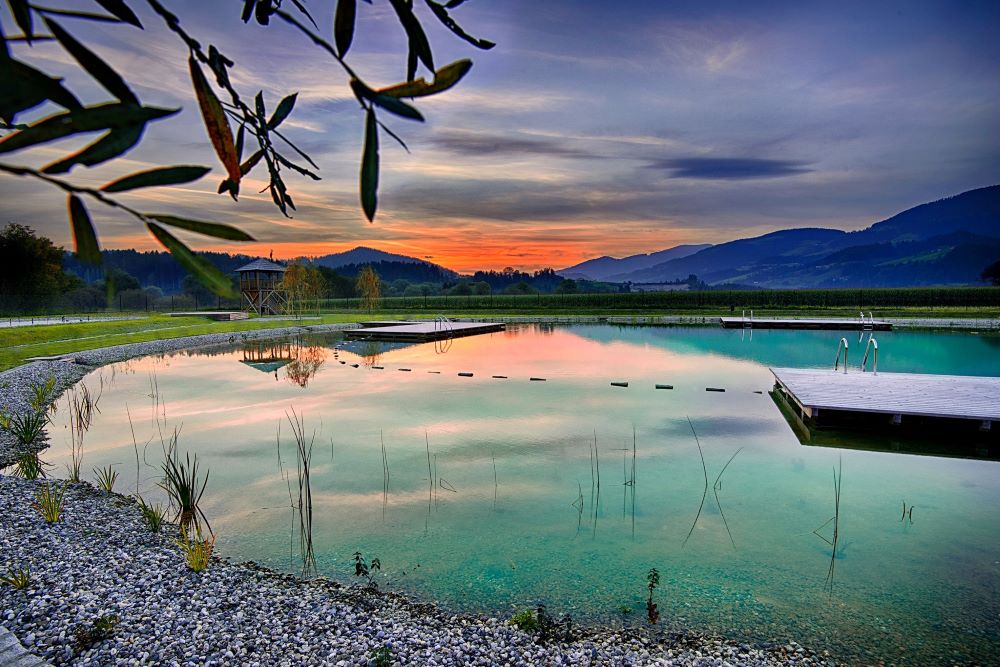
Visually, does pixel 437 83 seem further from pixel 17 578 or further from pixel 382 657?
pixel 17 578

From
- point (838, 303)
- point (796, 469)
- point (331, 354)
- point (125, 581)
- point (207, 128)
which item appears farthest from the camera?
point (838, 303)

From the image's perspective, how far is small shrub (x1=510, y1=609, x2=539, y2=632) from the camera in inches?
145

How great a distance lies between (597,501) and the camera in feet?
19.7

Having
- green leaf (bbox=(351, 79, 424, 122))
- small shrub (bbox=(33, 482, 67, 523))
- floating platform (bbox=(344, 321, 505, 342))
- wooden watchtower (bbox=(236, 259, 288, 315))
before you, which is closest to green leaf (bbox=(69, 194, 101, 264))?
green leaf (bbox=(351, 79, 424, 122))

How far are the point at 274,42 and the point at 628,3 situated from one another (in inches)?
478

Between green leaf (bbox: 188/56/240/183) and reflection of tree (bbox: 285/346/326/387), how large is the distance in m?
12.2

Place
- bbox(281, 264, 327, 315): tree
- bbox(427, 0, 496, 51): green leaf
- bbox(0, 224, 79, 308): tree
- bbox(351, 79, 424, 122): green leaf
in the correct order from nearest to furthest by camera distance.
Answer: bbox(351, 79, 424, 122): green leaf < bbox(427, 0, 496, 51): green leaf < bbox(0, 224, 79, 308): tree < bbox(281, 264, 327, 315): tree

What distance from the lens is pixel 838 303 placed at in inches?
1523

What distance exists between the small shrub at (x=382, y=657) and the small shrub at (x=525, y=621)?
0.83 metres

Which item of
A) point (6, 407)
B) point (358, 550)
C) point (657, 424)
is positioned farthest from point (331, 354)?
point (358, 550)

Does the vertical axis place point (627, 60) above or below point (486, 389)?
above

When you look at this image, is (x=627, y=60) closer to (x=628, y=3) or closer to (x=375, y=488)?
(x=628, y=3)

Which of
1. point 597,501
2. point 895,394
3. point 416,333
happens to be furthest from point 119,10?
point 416,333

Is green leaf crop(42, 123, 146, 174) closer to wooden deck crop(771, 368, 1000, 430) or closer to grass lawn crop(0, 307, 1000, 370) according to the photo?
wooden deck crop(771, 368, 1000, 430)
